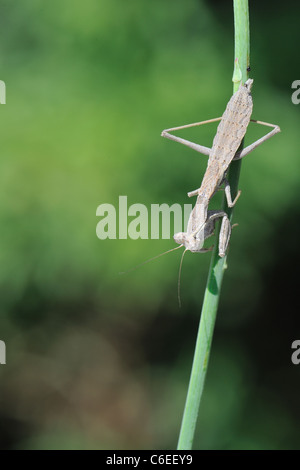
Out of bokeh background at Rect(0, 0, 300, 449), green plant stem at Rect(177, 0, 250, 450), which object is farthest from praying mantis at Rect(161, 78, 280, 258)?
bokeh background at Rect(0, 0, 300, 449)

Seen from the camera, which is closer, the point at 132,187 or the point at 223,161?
the point at 223,161

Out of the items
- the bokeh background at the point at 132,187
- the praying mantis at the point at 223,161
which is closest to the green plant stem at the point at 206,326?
the praying mantis at the point at 223,161

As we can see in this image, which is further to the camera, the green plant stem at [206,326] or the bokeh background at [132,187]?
the bokeh background at [132,187]

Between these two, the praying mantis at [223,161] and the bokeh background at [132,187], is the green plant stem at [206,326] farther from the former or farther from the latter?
the bokeh background at [132,187]

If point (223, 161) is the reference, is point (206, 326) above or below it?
below

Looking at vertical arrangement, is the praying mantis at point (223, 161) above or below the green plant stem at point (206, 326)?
above

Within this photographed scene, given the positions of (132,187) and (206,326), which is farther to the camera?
(132,187)

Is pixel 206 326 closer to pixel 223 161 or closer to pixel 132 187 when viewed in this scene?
pixel 223 161

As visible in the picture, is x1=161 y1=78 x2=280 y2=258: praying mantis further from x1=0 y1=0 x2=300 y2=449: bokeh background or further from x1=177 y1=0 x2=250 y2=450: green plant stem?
x1=0 y1=0 x2=300 y2=449: bokeh background

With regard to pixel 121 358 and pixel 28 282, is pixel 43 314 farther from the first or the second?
pixel 121 358

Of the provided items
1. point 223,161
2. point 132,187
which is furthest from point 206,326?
point 132,187

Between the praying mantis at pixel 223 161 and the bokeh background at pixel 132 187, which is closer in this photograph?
the praying mantis at pixel 223 161
